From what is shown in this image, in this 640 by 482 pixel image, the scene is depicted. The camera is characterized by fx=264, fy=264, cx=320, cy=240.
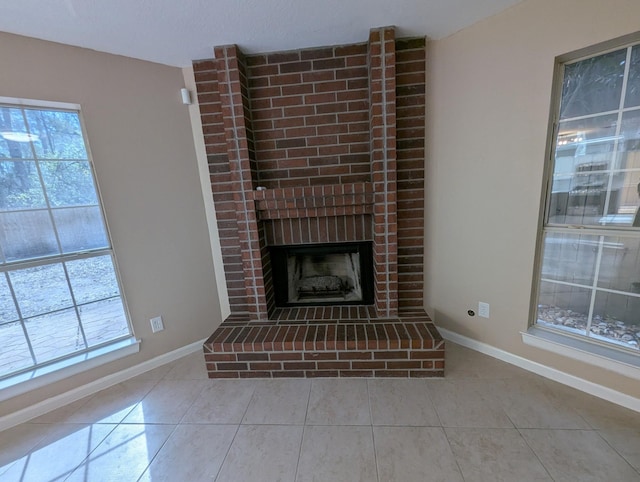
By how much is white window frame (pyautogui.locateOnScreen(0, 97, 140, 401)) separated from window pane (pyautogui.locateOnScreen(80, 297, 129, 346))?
3cm

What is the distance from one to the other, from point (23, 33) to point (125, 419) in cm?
244

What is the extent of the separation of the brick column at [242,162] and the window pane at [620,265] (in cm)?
229

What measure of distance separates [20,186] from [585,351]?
3706 mm

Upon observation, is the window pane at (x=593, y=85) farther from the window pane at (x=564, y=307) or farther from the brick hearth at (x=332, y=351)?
the brick hearth at (x=332, y=351)

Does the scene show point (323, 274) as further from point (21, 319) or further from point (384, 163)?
point (21, 319)

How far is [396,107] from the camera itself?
79.1 inches

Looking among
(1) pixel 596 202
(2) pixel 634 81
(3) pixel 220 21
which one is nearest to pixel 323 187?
(3) pixel 220 21

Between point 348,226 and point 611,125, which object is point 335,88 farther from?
point 611,125

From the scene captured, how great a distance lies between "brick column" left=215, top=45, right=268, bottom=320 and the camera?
1.91m

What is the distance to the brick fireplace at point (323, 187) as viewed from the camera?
191cm

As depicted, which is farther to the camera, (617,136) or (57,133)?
(57,133)

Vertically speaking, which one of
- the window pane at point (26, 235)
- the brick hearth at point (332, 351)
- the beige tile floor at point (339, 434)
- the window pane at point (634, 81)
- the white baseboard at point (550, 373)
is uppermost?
the window pane at point (634, 81)

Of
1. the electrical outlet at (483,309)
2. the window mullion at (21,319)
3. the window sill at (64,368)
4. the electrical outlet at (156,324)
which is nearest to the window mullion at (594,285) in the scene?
the electrical outlet at (483,309)

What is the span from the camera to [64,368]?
72.6 inches
